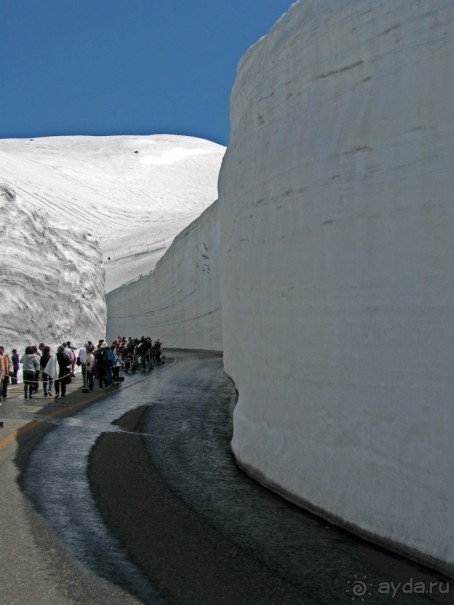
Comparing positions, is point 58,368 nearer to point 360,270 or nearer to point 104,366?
point 104,366

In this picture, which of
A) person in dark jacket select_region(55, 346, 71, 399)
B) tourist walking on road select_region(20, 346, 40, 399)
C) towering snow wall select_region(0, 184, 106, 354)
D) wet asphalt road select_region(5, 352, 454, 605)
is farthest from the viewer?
towering snow wall select_region(0, 184, 106, 354)

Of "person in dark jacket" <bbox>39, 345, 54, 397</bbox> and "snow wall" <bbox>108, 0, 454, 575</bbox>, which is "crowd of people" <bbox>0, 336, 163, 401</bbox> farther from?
"snow wall" <bbox>108, 0, 454, 575</bbox>

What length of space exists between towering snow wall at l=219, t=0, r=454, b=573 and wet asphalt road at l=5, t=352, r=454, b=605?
0.36m

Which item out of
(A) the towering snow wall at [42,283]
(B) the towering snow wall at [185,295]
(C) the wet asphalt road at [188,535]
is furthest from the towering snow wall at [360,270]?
(B) the towering snow wall at [185,295]

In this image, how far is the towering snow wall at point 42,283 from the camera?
97.6 feet

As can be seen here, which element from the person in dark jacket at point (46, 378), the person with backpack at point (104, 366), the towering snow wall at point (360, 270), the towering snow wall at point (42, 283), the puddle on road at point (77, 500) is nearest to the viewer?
the puddle on road at point (77, 500)

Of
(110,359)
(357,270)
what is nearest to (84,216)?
(110,359)

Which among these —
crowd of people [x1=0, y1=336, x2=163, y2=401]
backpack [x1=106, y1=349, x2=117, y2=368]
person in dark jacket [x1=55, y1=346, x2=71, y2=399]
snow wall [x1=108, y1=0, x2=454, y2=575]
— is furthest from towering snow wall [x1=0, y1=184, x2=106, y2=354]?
snow wall [x1=108, y1=0, x2=454, y2=575]

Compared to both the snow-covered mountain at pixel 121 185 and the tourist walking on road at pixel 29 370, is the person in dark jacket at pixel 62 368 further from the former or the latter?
the snow-covered mountain at pixel 121 185

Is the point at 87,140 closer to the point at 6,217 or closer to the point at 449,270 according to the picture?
the point at 6,217

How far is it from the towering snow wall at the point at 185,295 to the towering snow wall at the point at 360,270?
91.8 ft

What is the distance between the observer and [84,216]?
94312mm

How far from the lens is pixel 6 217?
3206cm

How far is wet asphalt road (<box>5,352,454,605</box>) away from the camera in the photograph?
4.92 m
